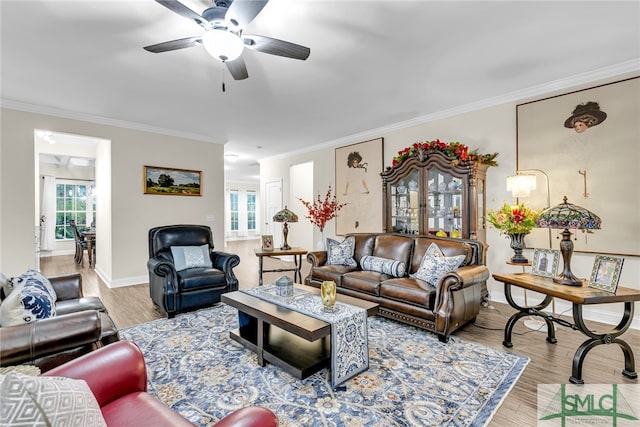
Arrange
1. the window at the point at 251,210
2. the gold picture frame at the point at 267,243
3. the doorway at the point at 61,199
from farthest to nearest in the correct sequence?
the window at the point at 251,210
the doorway at the point at 61,199
the gold picture frame at the point at 267,243

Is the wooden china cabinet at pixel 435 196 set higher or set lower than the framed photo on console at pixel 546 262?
higher

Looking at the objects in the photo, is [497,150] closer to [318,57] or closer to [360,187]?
[360,187]

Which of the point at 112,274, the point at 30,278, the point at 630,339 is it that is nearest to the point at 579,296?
the point at 630,339

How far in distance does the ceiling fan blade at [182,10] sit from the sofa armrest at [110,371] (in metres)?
1.83

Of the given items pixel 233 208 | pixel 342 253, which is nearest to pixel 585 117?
pixel 342 253

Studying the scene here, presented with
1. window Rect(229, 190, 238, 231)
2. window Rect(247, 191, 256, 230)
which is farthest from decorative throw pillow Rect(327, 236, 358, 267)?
window Rect(247, 191, 256, 230)

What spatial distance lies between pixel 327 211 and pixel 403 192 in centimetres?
155

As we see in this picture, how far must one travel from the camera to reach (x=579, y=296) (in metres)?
2.01

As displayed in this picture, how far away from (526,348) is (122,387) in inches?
119

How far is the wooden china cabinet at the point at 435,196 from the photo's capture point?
3.67 m

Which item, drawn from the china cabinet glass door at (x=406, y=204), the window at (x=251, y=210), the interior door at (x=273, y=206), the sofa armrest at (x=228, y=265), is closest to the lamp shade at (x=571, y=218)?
the china cabinet glass door at (x=406, y=204)

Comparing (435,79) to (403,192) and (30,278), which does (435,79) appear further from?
(30,278)

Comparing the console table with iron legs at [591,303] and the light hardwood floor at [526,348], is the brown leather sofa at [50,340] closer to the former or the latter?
the light hardwood floor at [526,348]

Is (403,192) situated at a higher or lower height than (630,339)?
higher
